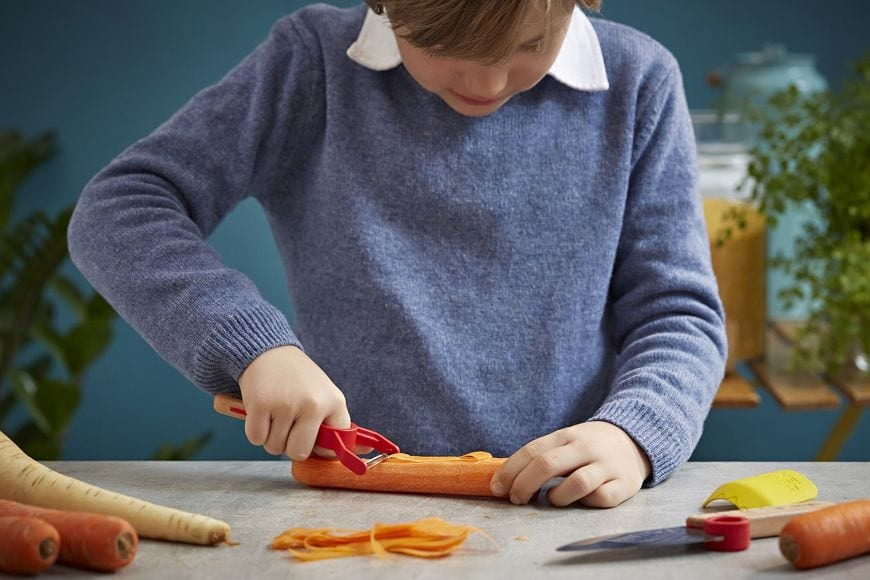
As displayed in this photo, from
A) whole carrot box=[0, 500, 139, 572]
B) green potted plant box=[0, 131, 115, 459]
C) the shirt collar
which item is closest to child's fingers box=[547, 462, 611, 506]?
whole carrot box=[0, 500, 139, 572]

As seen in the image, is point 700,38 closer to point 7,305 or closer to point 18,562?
point 7,305

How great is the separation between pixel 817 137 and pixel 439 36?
4.07ft

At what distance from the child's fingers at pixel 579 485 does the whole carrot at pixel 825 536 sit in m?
0.17

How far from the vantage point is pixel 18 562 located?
0.74 m

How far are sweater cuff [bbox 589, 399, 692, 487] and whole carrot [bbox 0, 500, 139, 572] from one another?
44 centimetres

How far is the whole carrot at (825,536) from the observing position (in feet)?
2.49

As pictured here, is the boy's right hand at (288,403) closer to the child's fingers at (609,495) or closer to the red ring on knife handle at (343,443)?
the red ring on knife handle at (343,443)

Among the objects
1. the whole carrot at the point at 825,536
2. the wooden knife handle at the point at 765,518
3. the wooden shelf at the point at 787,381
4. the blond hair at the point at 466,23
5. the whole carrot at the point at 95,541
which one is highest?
the blond hair at the point at 466,23

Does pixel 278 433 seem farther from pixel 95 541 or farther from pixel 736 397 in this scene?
pixel 736 397

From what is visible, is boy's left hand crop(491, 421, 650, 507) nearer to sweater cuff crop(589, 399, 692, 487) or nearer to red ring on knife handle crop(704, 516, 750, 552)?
sweater cuff crop(589, 399, 692, 487)

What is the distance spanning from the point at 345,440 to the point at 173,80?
2.10m

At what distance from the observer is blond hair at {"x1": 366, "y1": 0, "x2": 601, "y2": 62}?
→ 35.4 inches

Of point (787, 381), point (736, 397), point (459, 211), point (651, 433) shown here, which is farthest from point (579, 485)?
point (787, 381)

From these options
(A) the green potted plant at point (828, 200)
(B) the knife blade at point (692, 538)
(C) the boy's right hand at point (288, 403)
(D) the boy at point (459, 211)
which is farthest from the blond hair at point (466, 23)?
(A) the green potted plant at point (828, 200)
